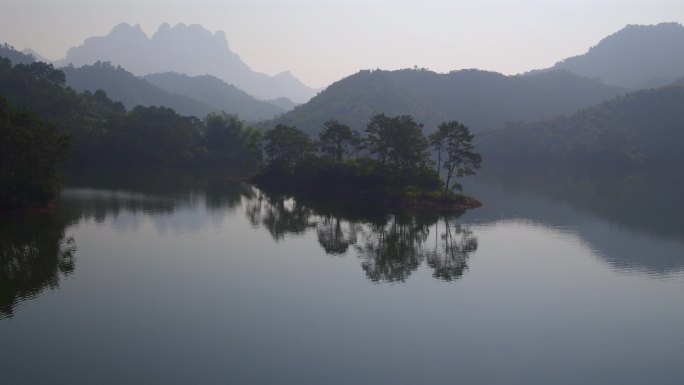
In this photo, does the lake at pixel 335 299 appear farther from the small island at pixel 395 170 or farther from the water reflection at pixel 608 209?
the small island at pixel 395 170

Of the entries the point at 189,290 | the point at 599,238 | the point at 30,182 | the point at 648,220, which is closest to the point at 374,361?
the point at 189,290

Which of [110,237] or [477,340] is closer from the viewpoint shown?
[477,340]

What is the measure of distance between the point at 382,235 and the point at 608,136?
127 m

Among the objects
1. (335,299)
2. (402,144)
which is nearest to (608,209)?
(402,144)

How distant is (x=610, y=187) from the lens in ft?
288

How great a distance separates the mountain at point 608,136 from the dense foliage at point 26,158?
129610mm

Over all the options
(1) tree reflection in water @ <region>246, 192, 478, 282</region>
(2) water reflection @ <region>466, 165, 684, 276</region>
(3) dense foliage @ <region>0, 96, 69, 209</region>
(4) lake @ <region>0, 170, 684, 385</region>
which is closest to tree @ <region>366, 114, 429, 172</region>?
(2) water reflection @ <region>466, 165, 684, 276</region>

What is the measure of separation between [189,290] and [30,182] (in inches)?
1115

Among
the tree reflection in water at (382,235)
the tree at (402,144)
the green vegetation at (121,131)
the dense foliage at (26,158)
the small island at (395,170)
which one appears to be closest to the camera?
the tree reflection in water at (382,235)

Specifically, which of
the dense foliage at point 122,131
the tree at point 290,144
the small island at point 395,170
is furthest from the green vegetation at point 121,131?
the small island at point 395,170

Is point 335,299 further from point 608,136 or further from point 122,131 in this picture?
point 608,136

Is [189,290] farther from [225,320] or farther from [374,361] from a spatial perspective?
[374,361]

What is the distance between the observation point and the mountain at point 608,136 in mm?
143500

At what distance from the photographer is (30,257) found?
3372 centimetres
